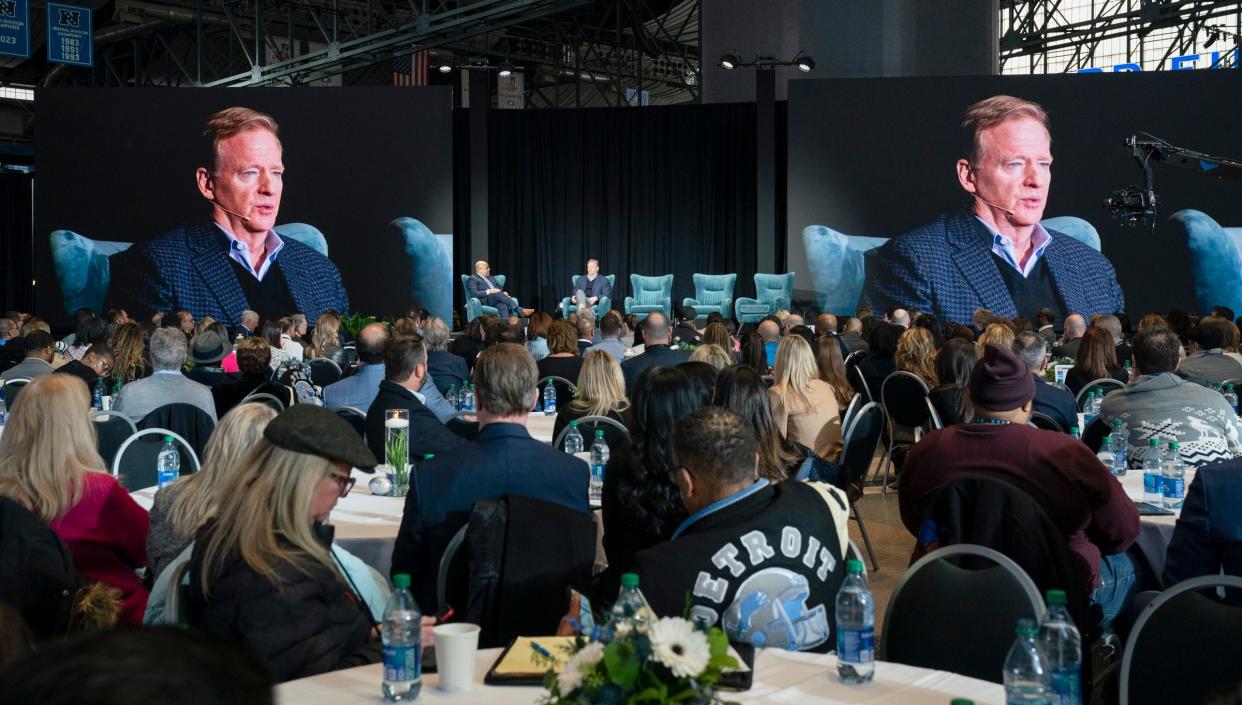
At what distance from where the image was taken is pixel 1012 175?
15859 mm

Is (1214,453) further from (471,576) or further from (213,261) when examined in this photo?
(213,261)

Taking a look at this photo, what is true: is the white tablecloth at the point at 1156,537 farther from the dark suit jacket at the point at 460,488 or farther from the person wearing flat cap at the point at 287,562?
the person wearing flat cap at the point at 287,562

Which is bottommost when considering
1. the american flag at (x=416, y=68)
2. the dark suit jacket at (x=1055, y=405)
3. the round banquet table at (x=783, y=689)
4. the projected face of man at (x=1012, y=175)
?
the round banquet table at (x=783, y=689)

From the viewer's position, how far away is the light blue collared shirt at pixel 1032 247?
15.7m

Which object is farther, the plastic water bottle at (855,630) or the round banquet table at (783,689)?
the plastic water bottle at (855,630)

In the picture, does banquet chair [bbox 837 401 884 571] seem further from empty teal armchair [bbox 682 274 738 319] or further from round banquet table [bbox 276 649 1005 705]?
empty teal armchair [bbox 682 274 738 319]

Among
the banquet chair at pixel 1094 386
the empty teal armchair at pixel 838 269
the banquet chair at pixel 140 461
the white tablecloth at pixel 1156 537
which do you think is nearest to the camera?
the white tablecloth at pixel 1156 537

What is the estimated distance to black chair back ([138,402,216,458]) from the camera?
196 inches

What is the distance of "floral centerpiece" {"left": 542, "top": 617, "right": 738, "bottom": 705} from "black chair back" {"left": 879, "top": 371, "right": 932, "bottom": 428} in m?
5.74

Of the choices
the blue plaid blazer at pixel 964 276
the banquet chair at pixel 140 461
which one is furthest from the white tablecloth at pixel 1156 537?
the blue plaid blazer at pixel 964 276

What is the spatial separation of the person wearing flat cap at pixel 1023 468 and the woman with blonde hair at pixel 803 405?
2.06 meters

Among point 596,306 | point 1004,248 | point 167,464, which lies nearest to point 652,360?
point 167,464

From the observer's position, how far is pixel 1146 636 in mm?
2270

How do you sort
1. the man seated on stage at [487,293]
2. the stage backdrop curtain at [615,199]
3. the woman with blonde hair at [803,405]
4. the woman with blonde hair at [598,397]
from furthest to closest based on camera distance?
1. the stage backdrop curtain at [615,199]
2. the man seated on stage at [487,293]
3. the woman with blonde hair at [803,405]
4. the woman with blonde hair at [598,397]
